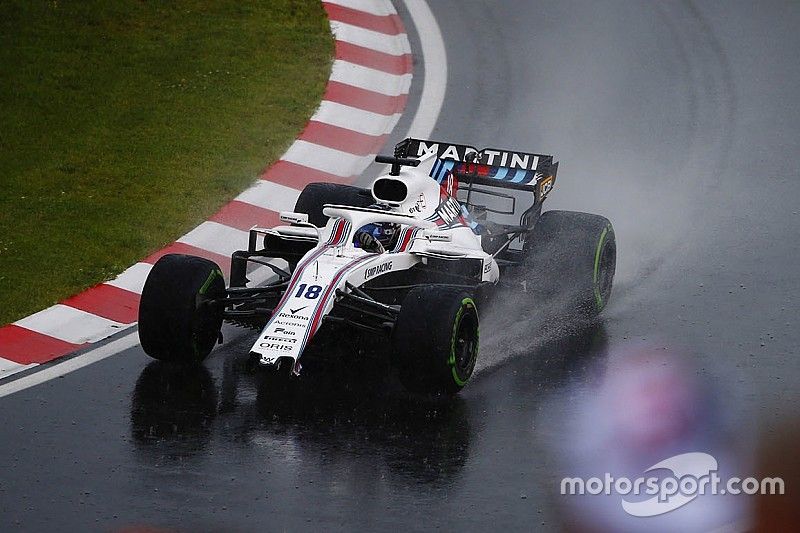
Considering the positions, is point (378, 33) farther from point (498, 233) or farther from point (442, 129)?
point (498, 233)

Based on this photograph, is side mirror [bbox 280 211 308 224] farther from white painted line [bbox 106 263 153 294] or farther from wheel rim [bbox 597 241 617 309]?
wheel rim [bbox 597 241 617 309]

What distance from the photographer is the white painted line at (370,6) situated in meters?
17.9

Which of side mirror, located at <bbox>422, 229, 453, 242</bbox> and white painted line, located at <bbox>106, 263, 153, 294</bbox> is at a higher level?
side mirror, located at <bbox>422, 229, 453, 242</bbox>

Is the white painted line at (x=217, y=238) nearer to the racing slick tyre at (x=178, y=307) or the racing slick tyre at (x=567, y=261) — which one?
the racing slick tyre at (x=178, y=307)

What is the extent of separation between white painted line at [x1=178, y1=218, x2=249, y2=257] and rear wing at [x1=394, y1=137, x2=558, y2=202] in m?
1.71

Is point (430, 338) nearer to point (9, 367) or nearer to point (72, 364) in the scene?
point (72, 364)

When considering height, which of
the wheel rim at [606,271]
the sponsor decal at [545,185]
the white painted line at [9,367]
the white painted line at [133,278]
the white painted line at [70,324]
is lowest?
the white painted line at [9,367]

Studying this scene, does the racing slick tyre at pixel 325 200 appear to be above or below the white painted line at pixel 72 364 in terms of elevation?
above

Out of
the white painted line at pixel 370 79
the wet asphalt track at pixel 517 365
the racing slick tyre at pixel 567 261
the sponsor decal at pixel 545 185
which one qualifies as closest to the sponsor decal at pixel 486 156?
the sponsor decal at pixel 545 185

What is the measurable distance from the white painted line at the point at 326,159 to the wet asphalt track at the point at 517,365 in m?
1.19

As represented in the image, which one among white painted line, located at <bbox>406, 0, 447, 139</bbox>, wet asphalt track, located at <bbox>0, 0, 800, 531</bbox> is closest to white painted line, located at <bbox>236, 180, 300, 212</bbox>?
white painted line, located at <bbox>406, 0, 447, 139</bbox>

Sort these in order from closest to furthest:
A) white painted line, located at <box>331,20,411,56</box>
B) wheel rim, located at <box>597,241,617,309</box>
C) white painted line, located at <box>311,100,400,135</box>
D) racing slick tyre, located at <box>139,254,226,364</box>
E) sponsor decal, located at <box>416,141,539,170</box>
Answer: racing slick tyre, located at <box>139,254,226,364</box> → wheel rim, located at <box>597,241,617,309</box> → sponsor decal, located at <box>416,141,539,170</box> → white painted line, located at <box>311,100,400,135</box> → white painted line, located at <box>331,20,411,56</box>

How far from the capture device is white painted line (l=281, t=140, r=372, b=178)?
1422 centimetres

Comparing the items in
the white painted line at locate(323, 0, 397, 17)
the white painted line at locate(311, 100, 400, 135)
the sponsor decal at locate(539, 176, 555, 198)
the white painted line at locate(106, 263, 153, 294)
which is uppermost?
Answer: the white painted line at locate(323, 0, 397, 17)
